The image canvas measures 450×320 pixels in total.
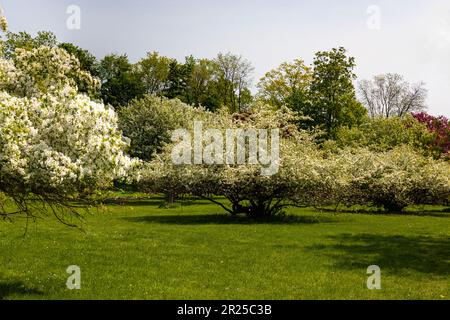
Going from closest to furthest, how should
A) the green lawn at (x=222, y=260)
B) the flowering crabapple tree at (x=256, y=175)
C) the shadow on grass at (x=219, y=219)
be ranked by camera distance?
1. the green lawn at (x=222, y=260)
2. the shadow on grass at (x=219, y=219)
3. the flowering crabapple tree at (x=256, y=175)

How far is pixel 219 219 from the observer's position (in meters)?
31.2

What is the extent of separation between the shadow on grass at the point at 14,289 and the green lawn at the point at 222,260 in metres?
0.02

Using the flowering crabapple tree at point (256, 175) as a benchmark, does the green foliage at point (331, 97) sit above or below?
above

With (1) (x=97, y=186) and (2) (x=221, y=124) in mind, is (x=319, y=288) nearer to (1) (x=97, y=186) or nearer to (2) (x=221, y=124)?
(1) (x=97, y=186)

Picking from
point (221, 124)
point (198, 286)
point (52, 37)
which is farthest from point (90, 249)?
point (52, 37)

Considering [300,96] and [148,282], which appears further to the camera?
[300,96]

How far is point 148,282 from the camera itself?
13508 millimetres

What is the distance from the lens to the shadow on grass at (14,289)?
1223 centimetres

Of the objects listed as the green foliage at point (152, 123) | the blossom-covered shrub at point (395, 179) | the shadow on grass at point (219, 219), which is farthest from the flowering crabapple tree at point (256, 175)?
the green foliage at point (152, 123)

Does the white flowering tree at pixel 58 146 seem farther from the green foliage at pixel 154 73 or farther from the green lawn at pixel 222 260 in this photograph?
the green foliage at pixel 154 73

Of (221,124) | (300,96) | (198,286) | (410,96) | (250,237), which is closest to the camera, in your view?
(198,286)

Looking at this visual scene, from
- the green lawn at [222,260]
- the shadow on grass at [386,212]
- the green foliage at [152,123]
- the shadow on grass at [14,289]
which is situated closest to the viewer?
the shadow on grass at [14,289]

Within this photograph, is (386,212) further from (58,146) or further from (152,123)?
(58,146)
